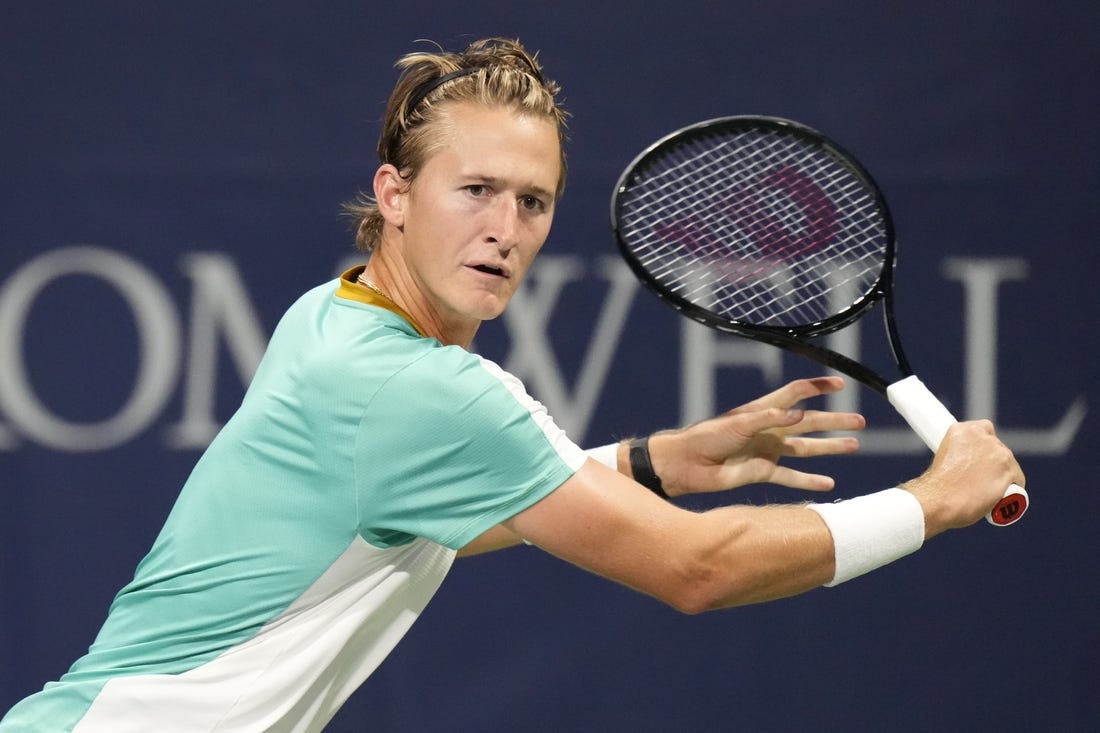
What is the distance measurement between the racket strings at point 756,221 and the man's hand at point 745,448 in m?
0.30

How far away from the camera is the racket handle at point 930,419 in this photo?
210 centimetres

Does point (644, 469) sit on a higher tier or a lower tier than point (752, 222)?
lower

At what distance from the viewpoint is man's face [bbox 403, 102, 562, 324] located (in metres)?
2.02

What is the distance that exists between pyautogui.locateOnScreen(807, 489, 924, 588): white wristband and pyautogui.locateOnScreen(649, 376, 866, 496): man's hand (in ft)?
1.17

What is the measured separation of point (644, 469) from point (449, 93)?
0.77 metres

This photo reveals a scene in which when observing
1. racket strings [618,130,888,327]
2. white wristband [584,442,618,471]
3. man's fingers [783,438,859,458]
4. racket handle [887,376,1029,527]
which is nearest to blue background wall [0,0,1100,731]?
racket strings [618,130,888,327]

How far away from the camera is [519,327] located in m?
3.52

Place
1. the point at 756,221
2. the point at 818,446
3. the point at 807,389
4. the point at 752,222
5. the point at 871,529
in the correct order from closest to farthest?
the point at 871,529, the point at 807,389, the point at 818,446, the point at 756,221, the point at 752,222

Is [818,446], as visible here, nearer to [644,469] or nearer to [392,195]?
[644,469]

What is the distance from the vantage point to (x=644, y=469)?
2541 mm

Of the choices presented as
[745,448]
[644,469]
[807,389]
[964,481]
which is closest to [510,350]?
[644,469]

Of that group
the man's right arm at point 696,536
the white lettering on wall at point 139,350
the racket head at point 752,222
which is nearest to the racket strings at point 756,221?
the racket head at point 752,222

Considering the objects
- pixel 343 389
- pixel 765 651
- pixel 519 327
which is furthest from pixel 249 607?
pixel 765 651

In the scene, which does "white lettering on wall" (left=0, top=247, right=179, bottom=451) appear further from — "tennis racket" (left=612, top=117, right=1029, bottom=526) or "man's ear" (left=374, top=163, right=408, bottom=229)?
"man's ear" (left=374, top=163, right=408, bottom=229)
